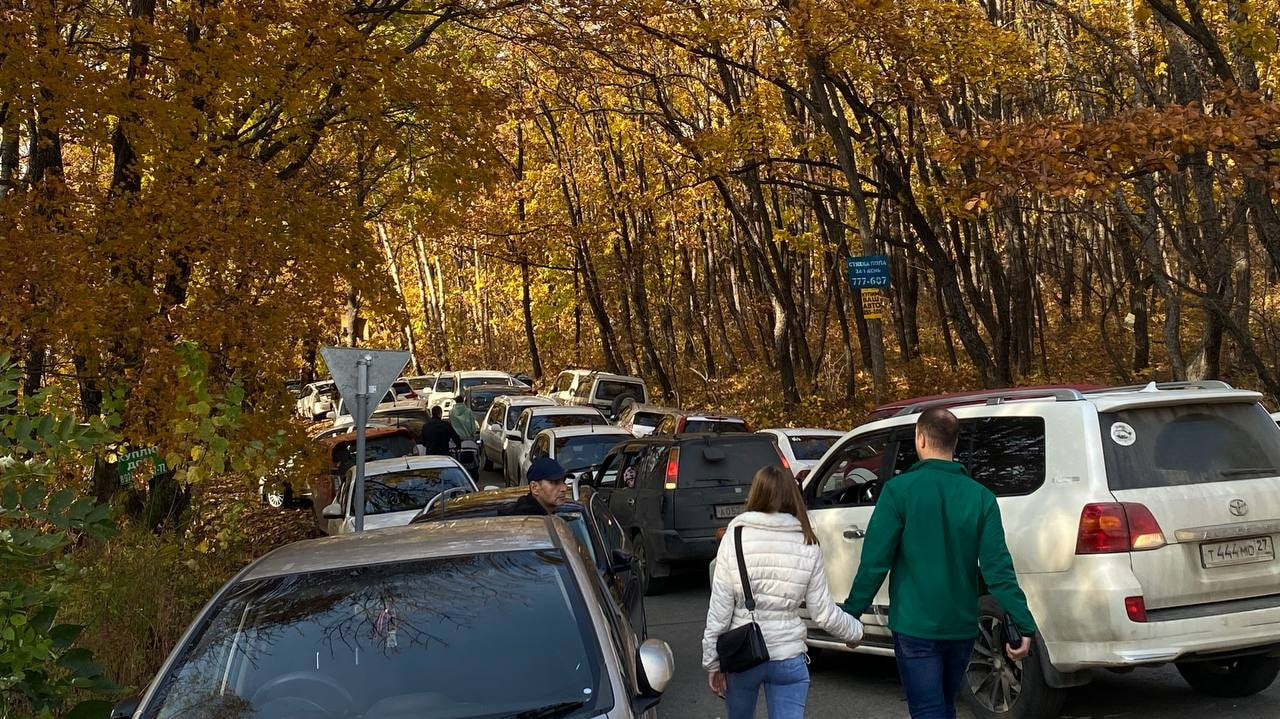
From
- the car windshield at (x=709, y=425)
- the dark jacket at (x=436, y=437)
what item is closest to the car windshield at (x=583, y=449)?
the car windshield at (x=709, y=425)

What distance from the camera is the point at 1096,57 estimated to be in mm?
25344

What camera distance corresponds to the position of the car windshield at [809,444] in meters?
17.2

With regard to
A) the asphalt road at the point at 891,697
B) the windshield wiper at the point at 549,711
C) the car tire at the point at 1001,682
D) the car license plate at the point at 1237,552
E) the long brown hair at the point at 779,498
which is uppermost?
the long brown hair at the point at 779,498

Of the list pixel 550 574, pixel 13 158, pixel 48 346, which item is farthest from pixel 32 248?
pixel 550 574

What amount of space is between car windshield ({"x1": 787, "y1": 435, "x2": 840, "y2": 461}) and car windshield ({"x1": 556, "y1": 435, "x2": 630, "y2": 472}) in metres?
3.32

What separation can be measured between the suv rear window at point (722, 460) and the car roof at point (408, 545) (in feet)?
26.8

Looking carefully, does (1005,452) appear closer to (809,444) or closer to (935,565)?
(935,565)

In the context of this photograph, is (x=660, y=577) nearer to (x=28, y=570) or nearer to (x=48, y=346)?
(x=48, y=346)

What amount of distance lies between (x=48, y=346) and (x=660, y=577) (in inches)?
266

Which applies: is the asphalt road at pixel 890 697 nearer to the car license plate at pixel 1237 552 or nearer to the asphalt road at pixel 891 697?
the asphalt road at pixel 891 697

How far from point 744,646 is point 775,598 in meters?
0.24

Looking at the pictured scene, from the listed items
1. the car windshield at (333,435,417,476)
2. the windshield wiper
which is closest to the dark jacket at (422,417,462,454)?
the car windshield at (333,435,417,476)

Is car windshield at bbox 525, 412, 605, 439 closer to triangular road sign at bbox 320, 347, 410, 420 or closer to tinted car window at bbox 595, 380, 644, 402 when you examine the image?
tinted car window at bbox 595, 380, 644, 402

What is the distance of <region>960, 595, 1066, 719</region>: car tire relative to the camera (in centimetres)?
687
